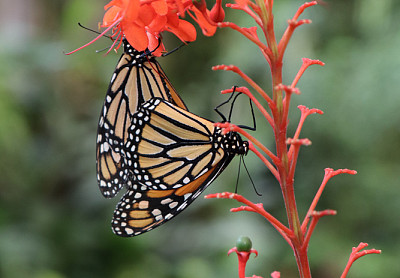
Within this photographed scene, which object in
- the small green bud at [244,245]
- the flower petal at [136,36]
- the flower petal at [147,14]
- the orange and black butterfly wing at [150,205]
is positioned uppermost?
the flower petal at [147,14]

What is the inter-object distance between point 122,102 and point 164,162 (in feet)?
0.82

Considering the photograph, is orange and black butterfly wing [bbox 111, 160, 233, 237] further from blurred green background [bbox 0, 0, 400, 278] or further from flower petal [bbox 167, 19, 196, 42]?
blurred green background [bbox 0, 0, 400, 278]

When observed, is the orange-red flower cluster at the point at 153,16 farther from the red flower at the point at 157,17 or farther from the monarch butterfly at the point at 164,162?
the monarch butterfly at the point at 164,162

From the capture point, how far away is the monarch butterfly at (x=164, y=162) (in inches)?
50.0

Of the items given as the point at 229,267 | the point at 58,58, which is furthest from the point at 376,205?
the point at 58,58

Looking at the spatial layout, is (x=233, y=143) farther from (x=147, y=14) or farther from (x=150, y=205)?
(x=147, y=14)

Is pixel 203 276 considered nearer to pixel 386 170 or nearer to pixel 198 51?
pixel 386 170

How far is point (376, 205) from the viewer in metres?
2.83

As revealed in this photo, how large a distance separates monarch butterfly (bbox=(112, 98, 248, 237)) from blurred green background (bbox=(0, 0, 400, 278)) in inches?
40.3

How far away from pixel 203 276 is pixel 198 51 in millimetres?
A: 2143

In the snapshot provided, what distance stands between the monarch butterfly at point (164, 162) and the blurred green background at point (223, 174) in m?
1.02

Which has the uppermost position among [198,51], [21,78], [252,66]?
[198,51]

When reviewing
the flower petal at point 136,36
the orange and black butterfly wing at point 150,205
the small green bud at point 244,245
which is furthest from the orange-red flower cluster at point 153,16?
the orange and black butterfly wing at point 150,205

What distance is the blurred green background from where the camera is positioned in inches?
92.7
